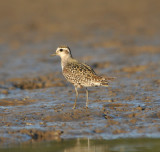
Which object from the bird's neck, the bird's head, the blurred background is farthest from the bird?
the blurred background

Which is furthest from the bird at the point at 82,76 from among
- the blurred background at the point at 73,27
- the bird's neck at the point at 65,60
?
the blurred background at the point at 73,27

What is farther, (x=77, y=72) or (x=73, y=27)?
(x=73, y=27)

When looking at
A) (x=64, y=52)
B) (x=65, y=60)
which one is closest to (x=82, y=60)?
(x=64, y=52)

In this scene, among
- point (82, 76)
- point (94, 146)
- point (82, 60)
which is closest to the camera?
point (94, 146)

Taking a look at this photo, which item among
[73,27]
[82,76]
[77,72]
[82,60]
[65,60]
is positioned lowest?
[82,76]

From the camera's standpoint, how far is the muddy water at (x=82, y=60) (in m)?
9.91

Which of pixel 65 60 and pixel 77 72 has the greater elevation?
pixel 65 60

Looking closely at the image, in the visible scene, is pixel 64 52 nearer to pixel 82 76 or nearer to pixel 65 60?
pixel 65 60

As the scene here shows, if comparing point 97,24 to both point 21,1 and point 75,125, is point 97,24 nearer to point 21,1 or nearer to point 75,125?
point 21,1

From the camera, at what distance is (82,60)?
18.9 meters

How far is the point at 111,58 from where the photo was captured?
753 inches

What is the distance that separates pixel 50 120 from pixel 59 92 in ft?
10.8

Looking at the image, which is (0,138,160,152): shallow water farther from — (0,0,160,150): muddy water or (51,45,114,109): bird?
(51,45,114,109): bird

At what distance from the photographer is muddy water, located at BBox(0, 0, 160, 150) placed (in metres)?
9.91
